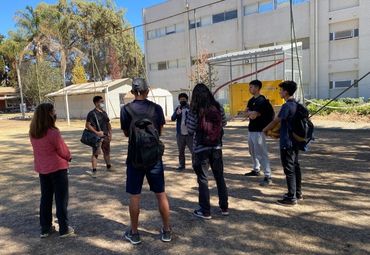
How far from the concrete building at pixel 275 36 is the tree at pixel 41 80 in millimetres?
13216

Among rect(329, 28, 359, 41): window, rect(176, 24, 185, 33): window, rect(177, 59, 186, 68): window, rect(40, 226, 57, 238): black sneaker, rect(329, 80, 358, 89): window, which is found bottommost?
rect(40, 226, 57, 238): black sneaker

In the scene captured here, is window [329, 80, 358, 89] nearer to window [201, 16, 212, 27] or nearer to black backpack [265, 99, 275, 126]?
window [201, 16, 212, 27]

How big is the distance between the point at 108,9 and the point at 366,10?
30063 millimetres

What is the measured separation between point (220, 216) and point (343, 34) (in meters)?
22.5

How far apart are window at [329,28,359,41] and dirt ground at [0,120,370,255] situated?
17792 millimetres

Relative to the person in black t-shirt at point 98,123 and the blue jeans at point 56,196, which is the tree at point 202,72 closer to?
the person in black t-shirt at point 98,123

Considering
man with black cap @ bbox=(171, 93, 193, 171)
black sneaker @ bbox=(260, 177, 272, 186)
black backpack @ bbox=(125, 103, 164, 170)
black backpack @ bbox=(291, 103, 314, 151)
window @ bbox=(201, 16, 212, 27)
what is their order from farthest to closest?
1. window @ bbox=(201, 16, 212, 27)
2. man with black cap @ bbox=(171, 93, 193, 171)
3. black sneaker @ bbox=(260, 177, 272, 186)
4. black backpack @ bbox=(291, 103, 314, 151)
5. black backpack @ bbox=(125, 103, 164, 170)

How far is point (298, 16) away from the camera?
25250 millimetres

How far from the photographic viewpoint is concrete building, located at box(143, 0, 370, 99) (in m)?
23.4

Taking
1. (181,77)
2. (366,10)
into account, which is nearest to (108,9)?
(181,77)

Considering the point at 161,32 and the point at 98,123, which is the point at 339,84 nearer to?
the point at 161,32

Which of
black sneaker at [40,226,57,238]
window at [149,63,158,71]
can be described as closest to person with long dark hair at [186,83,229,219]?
black sneaker at [40,226,57,238]

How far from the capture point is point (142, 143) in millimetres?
3795

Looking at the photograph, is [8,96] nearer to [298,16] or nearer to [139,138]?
[298,16]
